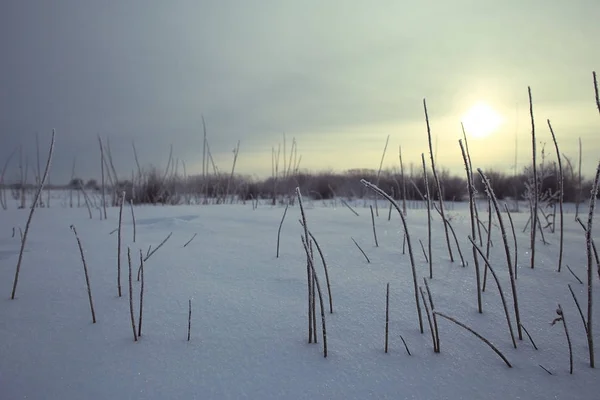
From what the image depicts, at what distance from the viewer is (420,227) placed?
7.25ft

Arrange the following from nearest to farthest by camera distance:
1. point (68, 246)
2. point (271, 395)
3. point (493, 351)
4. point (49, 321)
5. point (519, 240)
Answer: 1. point (271, 395)
2. point (493, 351)
3. point (49, 321)
4. point (68, 246)
5. point (519, 240)

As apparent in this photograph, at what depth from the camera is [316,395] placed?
736mm

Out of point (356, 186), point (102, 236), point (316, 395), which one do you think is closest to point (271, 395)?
point (316, 395)

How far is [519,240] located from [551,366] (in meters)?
1.26

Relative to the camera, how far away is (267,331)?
961 mm

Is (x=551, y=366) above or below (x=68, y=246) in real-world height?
below

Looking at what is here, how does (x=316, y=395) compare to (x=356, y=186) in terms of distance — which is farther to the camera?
(x=356, y=186)

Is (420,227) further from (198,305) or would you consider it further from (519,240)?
(198,305)

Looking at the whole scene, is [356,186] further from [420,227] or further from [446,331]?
[446,331]

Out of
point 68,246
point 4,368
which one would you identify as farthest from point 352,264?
point 68,246

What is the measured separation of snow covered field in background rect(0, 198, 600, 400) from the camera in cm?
76

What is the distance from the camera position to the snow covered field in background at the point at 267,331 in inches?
30.0

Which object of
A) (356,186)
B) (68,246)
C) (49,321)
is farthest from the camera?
(356,186)

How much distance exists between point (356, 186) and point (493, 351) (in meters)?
8.69
